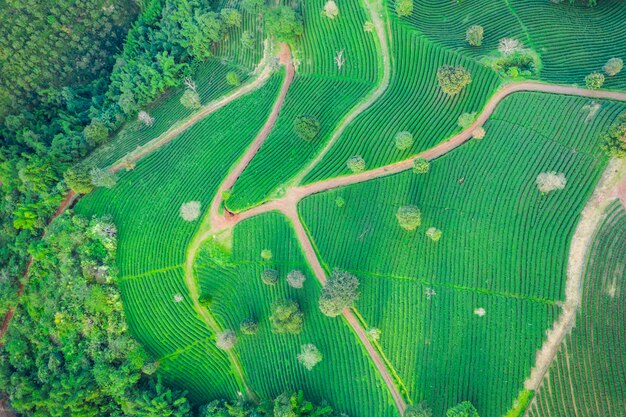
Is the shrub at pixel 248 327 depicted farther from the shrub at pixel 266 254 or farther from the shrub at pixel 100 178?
the shrub at pixel 100 178

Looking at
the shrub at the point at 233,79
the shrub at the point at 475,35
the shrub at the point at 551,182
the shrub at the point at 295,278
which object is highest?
the shrub at the point at 233,79

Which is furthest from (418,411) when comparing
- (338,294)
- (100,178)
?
(100,178)

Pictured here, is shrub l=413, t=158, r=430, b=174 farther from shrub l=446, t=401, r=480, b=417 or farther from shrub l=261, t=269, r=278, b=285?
shrub l=446, t=401, r=480, b=417

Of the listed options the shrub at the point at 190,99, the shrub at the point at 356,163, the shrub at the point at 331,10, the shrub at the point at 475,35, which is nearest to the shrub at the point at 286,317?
the shrub at the point at 356,163

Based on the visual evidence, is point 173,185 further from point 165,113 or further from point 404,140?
point 404,140

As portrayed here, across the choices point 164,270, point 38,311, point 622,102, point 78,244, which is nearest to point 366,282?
point 164,270

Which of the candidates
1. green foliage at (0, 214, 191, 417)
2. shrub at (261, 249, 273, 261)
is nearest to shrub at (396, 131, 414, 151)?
shrub at (261, 249, 273, 261)
